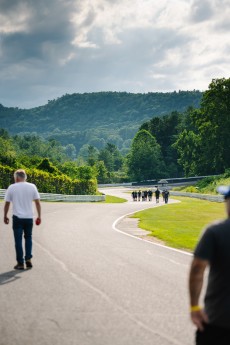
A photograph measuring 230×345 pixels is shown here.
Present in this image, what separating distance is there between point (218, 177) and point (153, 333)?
7335 cm

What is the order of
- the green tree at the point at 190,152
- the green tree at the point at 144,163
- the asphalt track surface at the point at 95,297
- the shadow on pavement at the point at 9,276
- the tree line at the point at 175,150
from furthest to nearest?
the green tree at the point at 144,163 → the green tree at the point at 190,152 → the tree line at the point at 175,150 → the shadow on pavement at the point at 9,276 → the asphalt track surface at the point at 95,297

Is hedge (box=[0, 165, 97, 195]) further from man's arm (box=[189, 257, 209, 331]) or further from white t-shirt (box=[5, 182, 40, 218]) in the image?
man's arm (box=[189, 257, 209, 331])

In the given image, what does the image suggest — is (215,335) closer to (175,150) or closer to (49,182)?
(49,182)

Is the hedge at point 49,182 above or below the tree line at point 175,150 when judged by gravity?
below

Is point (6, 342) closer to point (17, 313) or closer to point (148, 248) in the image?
point (17, 313)

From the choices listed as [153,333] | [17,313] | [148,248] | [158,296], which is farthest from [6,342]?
[148,248]

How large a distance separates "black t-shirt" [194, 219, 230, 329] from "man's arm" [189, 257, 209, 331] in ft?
0.16

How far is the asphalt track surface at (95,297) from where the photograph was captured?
19.7 ft

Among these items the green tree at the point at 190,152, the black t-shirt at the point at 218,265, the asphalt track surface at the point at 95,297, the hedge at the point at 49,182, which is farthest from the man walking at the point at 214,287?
the green tree at the point at 190,152

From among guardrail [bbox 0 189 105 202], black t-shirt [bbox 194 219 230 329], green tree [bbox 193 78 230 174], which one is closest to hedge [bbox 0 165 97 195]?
guardrail [bbox 0 189 105 202]

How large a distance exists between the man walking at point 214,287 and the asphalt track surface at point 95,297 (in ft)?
7.31

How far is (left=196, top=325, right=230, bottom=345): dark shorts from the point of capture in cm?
357

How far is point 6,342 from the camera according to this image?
226 inches

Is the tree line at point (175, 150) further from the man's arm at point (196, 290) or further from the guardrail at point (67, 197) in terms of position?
the man's arm at point (196, 290)
